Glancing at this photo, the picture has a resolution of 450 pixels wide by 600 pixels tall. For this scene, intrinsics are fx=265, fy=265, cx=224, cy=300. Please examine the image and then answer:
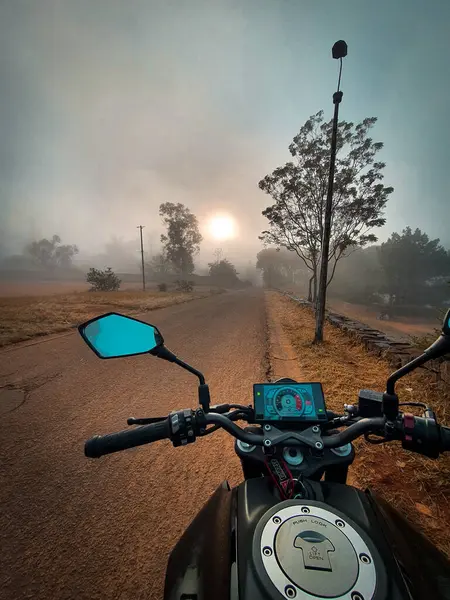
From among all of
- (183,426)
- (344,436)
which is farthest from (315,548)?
(183,426)

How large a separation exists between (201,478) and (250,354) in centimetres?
397

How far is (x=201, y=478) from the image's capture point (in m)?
2.50

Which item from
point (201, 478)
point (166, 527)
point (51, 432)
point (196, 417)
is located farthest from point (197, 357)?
point (196, 417)

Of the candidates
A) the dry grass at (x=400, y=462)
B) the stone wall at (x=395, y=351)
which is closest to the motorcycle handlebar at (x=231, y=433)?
the dry grass at (x=400, y=462)

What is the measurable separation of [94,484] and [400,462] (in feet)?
9.76

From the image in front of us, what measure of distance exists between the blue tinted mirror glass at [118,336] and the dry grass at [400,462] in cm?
239

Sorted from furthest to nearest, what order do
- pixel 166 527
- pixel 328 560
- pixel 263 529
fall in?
pixel 166 527
pixel 263 529
pixel 328 560

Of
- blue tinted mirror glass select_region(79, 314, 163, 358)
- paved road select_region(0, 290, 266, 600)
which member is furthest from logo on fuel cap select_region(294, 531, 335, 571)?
paved road select_region(0, 290, 266, 600)

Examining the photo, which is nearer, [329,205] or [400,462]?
[400,462]

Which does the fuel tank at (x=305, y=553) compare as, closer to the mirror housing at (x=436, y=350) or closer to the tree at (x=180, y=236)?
the mirror housing at (x=436, y=350)

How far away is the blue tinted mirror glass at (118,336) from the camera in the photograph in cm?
136

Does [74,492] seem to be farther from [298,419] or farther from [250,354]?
[250,354]

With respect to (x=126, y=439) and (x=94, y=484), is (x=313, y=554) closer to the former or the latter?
(x=126, y=439)

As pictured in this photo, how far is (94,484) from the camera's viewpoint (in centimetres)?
243
